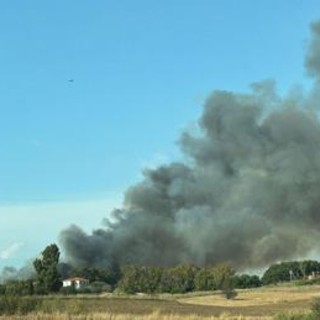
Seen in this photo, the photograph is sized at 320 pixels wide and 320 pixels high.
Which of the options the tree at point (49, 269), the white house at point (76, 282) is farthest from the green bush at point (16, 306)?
the white house at point (76, 282)

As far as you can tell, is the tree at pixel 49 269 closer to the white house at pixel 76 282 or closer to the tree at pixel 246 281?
the white house at pixel 76 282

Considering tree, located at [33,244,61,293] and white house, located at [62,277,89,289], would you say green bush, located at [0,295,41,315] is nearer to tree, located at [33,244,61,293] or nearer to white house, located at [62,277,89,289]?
tree, located at [33,244,61,293]

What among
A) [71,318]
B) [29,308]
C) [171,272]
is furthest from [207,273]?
[71,318]

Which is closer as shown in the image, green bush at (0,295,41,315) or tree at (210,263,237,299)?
green bush at (0,295,41,315)

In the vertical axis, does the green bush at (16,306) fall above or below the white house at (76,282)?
below

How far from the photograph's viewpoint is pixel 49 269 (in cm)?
13238

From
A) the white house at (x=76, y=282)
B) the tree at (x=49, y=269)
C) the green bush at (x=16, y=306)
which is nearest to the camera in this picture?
the green bush at (x=16, y=306)

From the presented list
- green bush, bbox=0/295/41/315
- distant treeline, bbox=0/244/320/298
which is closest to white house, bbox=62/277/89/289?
distant treeline, bbox=0/244/320/298

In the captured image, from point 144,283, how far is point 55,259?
1811cm

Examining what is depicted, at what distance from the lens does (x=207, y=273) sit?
5901 inches

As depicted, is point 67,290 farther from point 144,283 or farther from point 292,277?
point 292,277

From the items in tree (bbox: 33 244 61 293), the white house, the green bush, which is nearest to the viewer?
the green bush

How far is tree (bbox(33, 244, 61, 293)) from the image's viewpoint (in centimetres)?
12875

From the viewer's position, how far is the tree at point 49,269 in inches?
5069
